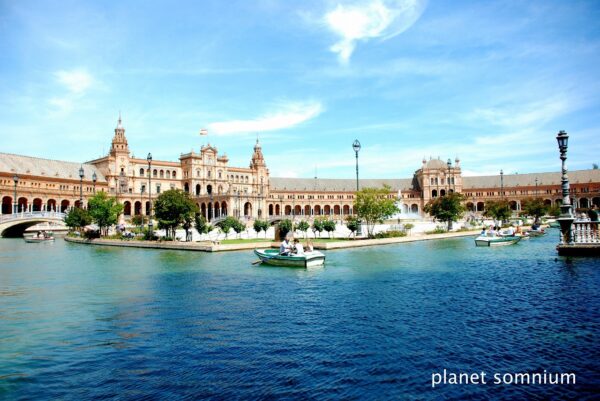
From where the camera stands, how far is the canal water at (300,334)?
10156mm

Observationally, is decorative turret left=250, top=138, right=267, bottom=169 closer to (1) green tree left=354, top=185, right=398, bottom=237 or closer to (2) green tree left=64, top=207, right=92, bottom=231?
(2) green tree left=64, top=207, right=92, bottom=231

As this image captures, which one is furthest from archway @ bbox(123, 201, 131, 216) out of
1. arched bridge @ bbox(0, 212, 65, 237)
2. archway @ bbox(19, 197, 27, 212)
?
arched bridge @ bbox(0, 212, 65, 237)

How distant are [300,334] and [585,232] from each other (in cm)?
2134

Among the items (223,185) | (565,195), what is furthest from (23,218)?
(565,195)

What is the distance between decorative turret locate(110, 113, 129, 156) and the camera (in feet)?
352

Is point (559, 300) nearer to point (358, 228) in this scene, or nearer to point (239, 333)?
point (239, 333)

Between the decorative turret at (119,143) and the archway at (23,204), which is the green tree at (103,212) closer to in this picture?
the archway at (23,204)

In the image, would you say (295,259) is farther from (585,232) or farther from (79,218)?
(79,218)

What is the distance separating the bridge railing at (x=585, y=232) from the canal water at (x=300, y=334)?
62.9 inches

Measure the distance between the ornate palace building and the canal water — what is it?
46450mm

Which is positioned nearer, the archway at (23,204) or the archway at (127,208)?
the archway at (23,204)

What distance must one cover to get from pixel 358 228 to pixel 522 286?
31.1 metres

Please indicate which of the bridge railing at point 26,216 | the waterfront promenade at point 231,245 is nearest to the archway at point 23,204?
the bridge railing at point 26,216

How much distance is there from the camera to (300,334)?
13922 mm
